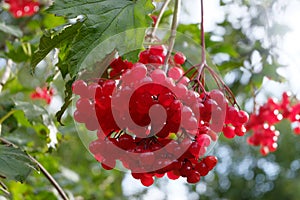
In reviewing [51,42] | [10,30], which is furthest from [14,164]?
[10,30]

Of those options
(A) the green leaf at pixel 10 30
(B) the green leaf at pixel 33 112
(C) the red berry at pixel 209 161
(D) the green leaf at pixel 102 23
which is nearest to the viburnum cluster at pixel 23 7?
(A) the green leaf at pixel 10 30

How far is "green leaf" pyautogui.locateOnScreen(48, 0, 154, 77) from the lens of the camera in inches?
36.6

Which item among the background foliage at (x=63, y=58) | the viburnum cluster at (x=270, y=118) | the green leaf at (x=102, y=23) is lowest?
the viburnum cluster at (x=270, y=118)

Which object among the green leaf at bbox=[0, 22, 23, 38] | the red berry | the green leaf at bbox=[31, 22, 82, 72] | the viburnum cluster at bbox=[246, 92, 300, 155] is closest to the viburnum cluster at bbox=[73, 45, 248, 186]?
the red berry

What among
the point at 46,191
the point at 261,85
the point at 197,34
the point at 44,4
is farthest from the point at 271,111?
the point at 44,4

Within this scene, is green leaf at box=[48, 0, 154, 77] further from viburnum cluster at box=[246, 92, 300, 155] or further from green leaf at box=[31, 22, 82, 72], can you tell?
viburnum cluster at box=[246, 92, 300, 155]

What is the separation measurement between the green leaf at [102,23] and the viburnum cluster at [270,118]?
47.4 inches

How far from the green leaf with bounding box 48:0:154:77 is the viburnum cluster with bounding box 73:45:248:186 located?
0.06m

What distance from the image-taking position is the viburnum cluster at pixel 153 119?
0.88 metres

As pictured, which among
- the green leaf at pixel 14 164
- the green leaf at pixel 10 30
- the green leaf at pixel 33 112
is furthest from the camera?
the green leaf at pixel 10 30

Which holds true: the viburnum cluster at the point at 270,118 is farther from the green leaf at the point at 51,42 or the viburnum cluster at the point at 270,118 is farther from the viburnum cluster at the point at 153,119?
the green leaf at the point at 51,42

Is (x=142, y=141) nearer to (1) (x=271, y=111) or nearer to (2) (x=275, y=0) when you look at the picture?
(1) (x=271, y=111)

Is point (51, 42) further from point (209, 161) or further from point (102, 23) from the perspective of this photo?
point (209, 161)

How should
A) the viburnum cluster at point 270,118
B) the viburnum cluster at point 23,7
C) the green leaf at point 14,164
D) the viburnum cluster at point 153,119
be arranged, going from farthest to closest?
the viburnum cluster at point 23,7, the viburnum cluster at point 270,118, the green leaf at point 14,164, the viburnum cluster at point 153,119
